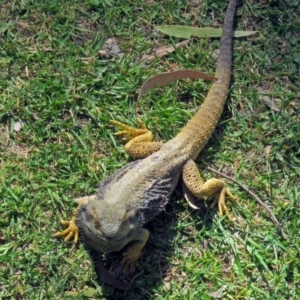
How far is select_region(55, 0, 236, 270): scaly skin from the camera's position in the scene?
5.36 meters

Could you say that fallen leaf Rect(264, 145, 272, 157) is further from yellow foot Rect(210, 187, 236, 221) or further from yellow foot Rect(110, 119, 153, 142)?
yellow foot Rect(110, 119, 153, 142)

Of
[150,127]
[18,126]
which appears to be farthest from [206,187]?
[18,126]

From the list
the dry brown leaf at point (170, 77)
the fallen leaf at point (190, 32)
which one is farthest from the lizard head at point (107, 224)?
the fallen leaf at point (190, 32)

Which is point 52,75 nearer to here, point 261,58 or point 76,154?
point 76,154

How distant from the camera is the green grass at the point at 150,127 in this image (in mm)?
5832

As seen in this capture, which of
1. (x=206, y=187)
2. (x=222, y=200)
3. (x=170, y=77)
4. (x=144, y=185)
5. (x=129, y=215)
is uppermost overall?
(x=170, y=77)

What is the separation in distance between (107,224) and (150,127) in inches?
59.1

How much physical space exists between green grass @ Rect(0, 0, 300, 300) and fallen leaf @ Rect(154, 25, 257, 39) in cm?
9

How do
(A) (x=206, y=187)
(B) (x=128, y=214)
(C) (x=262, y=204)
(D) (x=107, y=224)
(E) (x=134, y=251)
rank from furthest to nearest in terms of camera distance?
(C) (x=262, y=204) → (A) (x=206, y=187) → (E) (x=134, y=251) → (B) (x=128, y=214) → (D) (x=107, y=224)

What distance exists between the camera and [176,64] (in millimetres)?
6805

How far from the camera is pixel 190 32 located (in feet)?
22.7

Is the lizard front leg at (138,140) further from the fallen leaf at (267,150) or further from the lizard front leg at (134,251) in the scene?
the fallen leaf at (267,150)

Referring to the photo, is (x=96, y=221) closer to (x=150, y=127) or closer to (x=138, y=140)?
(x=138, y=140)

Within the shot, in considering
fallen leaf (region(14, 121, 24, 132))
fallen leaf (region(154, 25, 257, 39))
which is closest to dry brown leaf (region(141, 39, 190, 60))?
fallen leaf (region(154, 25, 257, 39))
